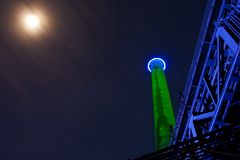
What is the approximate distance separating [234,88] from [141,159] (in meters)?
3.43

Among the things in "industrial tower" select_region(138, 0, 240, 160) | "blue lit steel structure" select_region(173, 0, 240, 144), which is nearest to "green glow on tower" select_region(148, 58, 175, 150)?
"blue lit steel structure" select_region(173, 0, 240, 144)

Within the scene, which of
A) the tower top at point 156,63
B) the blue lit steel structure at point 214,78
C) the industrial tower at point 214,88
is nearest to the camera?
the industrial tower at point 214,88

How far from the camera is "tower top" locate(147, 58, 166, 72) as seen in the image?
28.2 metres

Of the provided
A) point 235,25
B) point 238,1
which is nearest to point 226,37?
point 235,25

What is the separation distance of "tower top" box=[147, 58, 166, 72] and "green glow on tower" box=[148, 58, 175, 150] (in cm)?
131

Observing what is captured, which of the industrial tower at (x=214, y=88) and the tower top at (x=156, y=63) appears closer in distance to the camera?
the industrial tower at (x=214, y=88)

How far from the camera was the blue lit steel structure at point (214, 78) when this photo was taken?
781cm

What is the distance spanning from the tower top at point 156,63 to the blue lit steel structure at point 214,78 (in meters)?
17.2

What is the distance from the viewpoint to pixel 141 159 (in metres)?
5.52

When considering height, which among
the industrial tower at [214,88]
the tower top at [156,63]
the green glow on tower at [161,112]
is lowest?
the industrial tower at [214,88]

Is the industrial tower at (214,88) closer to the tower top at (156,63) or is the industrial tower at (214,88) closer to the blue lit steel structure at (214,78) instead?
the blue lit steel structure at (214,78)

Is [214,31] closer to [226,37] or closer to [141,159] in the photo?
[226,37]

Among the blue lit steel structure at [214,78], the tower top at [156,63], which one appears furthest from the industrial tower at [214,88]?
the tower top at [156,63]

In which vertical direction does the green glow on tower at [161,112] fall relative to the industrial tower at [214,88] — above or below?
above
